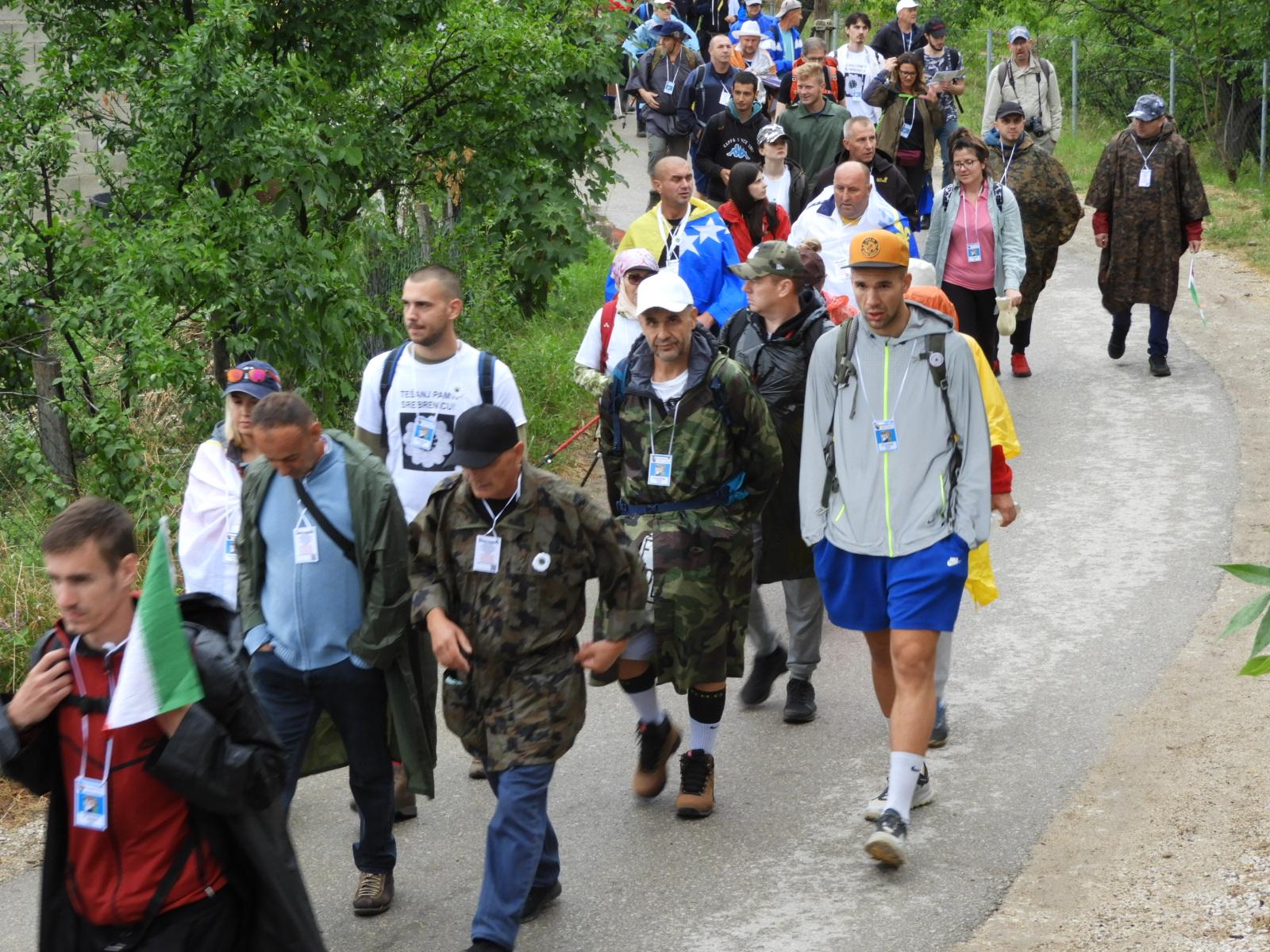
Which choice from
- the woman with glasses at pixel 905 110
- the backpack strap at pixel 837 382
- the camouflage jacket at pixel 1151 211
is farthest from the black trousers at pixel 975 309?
the backpack strap at pixel 837 382

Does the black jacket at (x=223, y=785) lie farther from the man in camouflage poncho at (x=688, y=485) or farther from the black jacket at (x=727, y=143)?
the black jacket at (x=727, y=143)

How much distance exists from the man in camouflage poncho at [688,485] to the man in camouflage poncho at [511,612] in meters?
0.76

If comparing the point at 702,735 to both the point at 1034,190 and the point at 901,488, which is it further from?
the point at 1034,190

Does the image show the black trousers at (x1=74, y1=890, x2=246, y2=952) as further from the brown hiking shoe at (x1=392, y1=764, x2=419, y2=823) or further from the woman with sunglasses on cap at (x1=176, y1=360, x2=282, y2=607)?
the brown hiking shoe at (x1=392, y1=764, x2=419, y2=823)

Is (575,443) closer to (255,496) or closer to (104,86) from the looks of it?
(104,86)

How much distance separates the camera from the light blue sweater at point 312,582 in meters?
5.30

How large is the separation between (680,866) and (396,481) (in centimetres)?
184

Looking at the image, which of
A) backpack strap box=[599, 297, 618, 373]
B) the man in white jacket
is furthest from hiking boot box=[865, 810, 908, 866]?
backpack strap box=[599, 297, 618, 373]

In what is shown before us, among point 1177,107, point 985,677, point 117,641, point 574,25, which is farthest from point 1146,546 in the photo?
point 1177,107

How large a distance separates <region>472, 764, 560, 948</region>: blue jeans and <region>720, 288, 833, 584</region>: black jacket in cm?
211

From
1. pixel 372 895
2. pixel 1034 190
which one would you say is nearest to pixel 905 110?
pixel 1034 190

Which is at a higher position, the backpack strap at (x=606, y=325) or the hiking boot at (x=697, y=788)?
the backpack strap at (x=606, y=325)

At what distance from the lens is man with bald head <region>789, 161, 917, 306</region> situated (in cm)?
902

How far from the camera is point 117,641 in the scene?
3.63 metres
